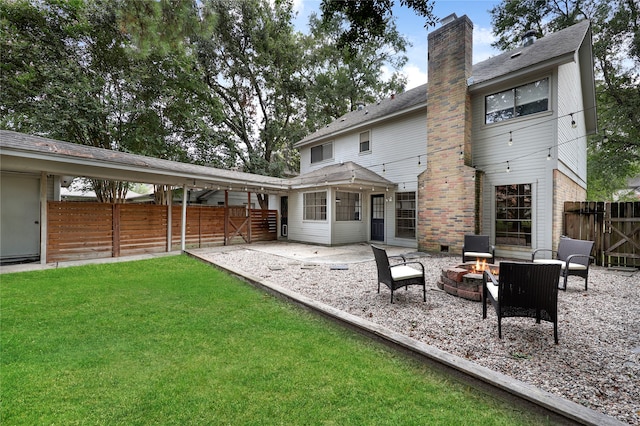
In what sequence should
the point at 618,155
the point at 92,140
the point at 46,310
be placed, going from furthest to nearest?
the point at 618,155
the point at 92,140
the point at 46,310

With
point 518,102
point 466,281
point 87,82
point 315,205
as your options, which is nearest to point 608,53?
point 518,102

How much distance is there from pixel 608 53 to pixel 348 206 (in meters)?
16.6

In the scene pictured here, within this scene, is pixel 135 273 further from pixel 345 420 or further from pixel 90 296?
pixel 345 420

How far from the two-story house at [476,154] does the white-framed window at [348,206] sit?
0.07 m

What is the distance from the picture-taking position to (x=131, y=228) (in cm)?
934

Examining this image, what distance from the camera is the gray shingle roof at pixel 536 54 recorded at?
25.9 feet

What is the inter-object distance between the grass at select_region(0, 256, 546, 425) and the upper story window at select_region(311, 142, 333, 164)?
39.3 feet

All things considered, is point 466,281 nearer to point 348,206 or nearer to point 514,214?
point 514,214

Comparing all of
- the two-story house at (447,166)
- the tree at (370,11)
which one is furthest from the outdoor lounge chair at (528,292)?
the two-story house at (447,166)

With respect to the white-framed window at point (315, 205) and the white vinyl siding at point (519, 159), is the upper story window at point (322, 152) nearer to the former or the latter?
the white-framed window at point (315, 205)

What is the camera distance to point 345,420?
197 centimetres

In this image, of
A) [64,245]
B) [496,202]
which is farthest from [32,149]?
[496,202]

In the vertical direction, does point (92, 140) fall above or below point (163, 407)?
above

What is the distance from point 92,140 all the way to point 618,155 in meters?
28.8
